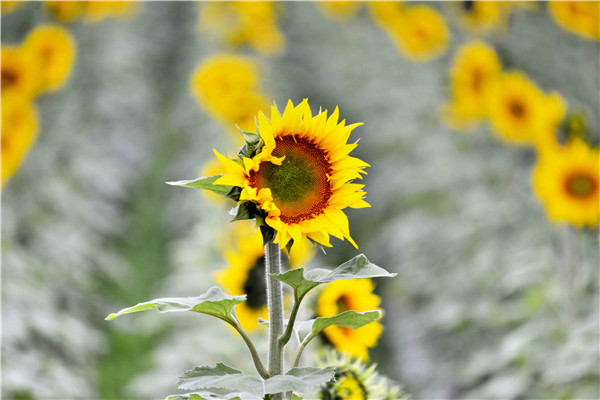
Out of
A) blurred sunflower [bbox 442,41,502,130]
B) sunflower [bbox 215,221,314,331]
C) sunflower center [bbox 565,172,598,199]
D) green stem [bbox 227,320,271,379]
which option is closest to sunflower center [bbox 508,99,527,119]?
blurred sunflower [bbox 442,41,502,130]

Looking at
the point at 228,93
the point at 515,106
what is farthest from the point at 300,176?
the point at 228,93

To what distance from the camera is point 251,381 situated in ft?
2.95

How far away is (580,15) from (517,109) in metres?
0.67

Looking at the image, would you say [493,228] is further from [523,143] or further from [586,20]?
[586,20]

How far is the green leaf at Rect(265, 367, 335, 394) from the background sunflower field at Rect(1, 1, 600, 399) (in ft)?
2.04

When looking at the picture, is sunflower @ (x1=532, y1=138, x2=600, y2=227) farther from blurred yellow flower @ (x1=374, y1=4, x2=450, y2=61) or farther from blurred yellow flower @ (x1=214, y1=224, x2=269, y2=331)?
blurred yellow flower @ (x1=374, y1=4, x2=450, y2=61)

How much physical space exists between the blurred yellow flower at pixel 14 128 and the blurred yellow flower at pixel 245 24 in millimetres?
4062

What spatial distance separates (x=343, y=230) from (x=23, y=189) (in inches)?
183

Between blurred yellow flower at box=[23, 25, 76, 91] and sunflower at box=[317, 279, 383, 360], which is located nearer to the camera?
sunflower at box=[317, 279, 383, 360]

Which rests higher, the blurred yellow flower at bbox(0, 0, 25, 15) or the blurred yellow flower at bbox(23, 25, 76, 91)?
the blurred yellow flower at bbox(0, 0, 25, 15)

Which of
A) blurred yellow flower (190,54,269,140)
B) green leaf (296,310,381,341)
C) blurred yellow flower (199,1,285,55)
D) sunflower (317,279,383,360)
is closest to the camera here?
green leaf (296,310,381,341)

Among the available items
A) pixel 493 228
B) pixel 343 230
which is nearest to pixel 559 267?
pixel 493 228

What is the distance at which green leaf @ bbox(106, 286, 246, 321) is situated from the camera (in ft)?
→ 3.05

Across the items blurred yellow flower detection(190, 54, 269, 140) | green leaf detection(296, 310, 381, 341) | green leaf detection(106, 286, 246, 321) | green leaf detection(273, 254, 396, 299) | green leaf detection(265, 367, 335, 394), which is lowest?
green leaf detection(265, 367, 335, 394)
